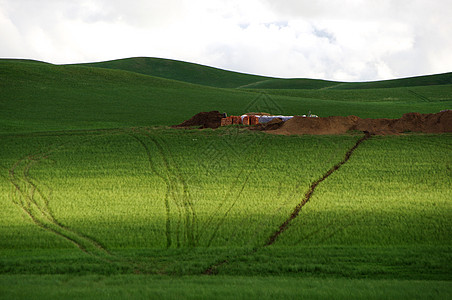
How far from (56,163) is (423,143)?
70.6 feet

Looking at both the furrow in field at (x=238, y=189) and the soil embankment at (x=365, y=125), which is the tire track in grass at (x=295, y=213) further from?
the soil embankment at (x=365, y=125)

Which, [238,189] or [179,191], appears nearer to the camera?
[179,191]

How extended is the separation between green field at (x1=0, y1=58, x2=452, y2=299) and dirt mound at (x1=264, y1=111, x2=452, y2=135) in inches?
55.0

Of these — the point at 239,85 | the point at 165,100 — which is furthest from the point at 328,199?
the point at 239,85

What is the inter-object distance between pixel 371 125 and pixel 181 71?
87697mm

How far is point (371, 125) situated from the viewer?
99.9 feet

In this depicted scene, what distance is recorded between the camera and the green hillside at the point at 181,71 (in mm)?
108312

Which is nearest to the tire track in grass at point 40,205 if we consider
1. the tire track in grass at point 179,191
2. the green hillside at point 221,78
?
the tire track in grass at point 179,191

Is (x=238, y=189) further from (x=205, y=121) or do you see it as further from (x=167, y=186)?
(x=205, y=121)

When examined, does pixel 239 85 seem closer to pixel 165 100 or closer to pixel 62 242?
pixel 165 100

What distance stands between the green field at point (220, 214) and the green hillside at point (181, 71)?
247ft

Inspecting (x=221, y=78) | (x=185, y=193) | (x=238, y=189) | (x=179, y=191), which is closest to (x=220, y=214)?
(x=185, y=193)

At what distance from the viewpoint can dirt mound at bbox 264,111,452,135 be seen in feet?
→ 96.1

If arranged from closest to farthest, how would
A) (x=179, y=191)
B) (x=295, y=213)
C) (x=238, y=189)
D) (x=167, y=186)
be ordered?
1. (x=295, y=213)
2. (x=179, y=191)
3. (x=238, y=189)
4. (x=167, y=186)
